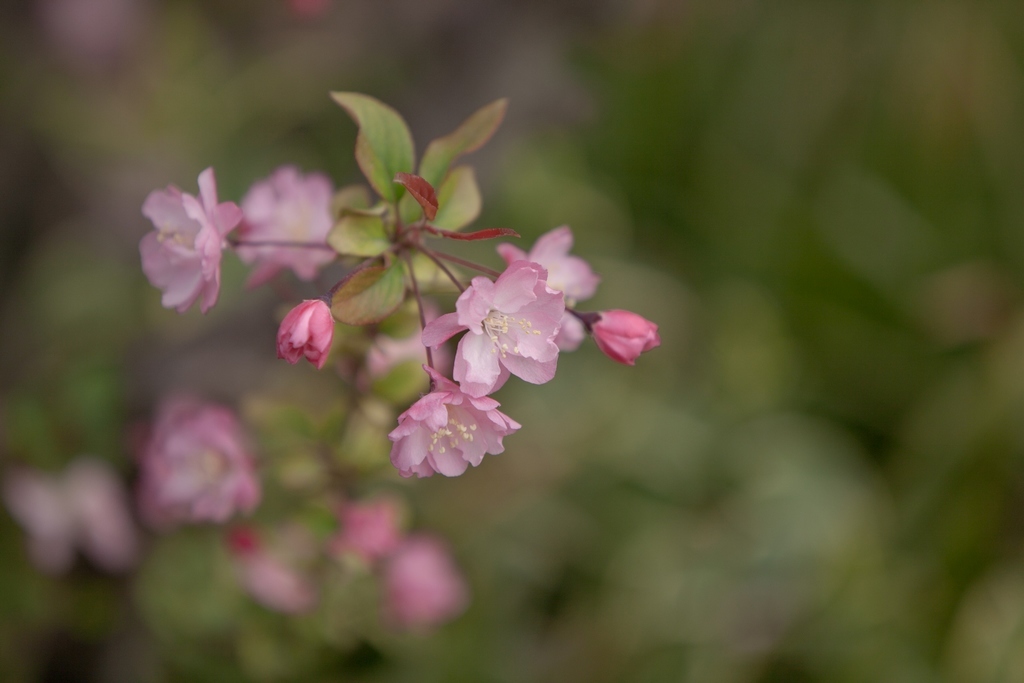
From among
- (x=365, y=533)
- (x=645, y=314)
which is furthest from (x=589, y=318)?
(x=645, y=314)

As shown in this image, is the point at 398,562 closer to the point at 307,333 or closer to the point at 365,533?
the point at 365,533

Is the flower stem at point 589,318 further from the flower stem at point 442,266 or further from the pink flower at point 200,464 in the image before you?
the pink flower at point 200,464

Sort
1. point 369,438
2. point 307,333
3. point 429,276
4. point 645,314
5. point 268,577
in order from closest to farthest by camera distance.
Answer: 1. point 307,333
2. point 429,276
3. point 369,438
4. point 268,577
5. point 645,314

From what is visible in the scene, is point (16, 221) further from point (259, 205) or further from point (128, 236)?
point (259, 205)

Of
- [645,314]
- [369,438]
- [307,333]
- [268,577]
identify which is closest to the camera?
[307,333]

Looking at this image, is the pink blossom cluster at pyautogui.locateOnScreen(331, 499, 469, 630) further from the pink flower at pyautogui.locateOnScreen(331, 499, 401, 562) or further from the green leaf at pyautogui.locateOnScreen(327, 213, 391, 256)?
the green leaf at pyautogui.locateOnScreen(327, 213, 391, 256)

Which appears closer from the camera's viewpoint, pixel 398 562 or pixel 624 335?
pixel 624 335

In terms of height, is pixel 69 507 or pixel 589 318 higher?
pixel 589 318
